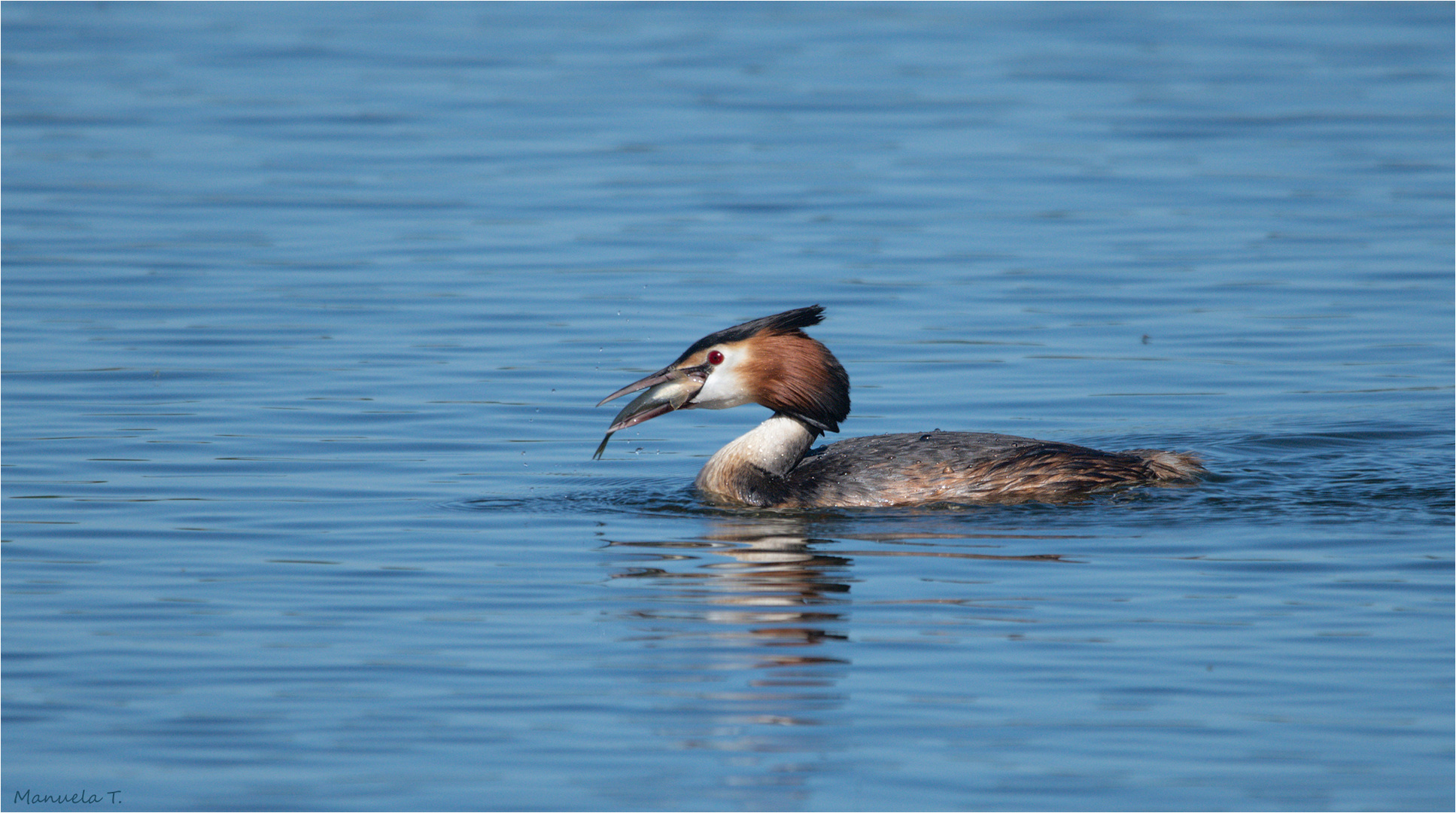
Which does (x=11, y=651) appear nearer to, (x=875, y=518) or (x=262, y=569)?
(x=262, y=569)

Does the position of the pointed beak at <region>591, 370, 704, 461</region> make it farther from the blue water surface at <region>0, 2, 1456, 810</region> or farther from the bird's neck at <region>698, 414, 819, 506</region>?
the blue water surface at <region>0, 2, 1456, 810</region>

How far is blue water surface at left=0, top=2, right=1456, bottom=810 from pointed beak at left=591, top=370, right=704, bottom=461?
51cm

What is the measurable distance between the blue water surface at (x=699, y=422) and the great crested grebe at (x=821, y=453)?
8.2 inches

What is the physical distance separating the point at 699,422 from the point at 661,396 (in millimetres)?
2793

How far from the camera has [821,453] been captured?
11516 mm

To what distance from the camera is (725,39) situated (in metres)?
31.8

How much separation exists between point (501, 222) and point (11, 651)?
1211 cm

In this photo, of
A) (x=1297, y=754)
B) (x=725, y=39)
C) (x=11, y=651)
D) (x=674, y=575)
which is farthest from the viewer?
(x=725, y=39)

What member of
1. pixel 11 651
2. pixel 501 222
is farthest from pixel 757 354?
pixel 501 222
